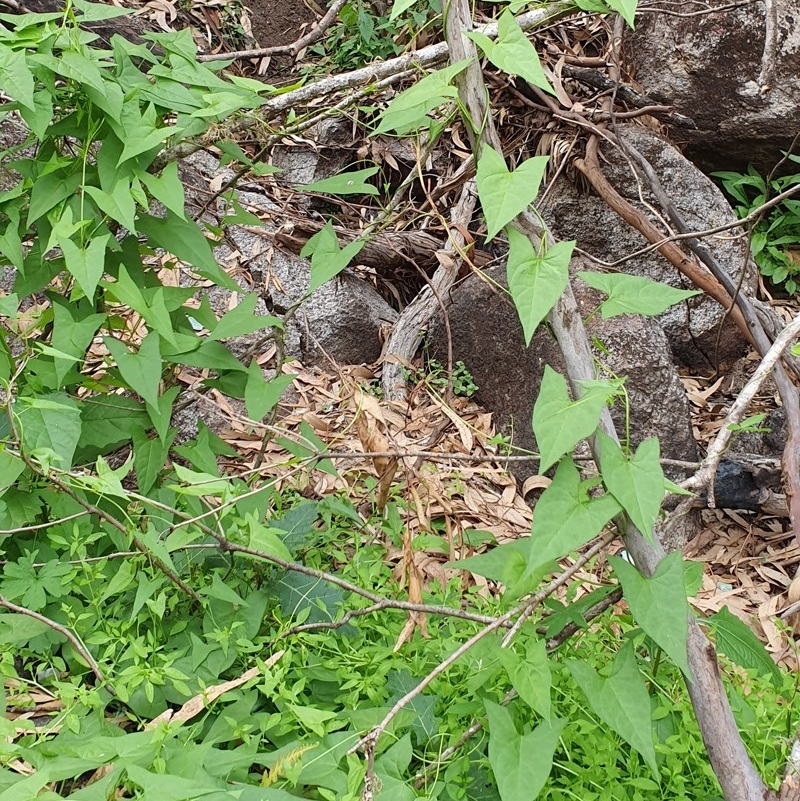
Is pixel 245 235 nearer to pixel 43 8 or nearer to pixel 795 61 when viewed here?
pixel 43 8

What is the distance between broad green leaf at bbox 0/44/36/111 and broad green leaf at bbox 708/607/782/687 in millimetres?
1632

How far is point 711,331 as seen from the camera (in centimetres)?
335

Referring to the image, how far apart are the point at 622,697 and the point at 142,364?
117 cm

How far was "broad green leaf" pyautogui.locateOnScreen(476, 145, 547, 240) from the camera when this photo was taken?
41.3 inches

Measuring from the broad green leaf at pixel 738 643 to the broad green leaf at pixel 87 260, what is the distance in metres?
1.40

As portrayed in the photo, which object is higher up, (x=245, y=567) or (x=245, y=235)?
(x=245, y=235)

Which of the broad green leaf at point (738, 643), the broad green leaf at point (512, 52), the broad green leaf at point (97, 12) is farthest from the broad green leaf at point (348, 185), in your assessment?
the broad green leaf at point (738, 643)

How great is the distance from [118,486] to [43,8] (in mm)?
2769

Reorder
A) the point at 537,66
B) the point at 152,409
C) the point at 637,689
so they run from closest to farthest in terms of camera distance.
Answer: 1. the point at 537,66
2. the point at 637,689
3. the point at 152,409

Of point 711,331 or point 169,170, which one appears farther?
point 711,331

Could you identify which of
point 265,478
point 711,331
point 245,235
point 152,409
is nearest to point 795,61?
point 711,331

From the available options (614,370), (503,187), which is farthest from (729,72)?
(503,187)

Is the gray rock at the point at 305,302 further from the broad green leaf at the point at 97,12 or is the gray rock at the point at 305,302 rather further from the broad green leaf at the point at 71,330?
the broad green leaf at the point at 97,12

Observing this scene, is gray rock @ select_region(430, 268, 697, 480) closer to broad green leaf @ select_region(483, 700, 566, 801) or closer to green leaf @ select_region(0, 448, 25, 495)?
broad green leaf @ select_region(483, 700, 566, 801)
